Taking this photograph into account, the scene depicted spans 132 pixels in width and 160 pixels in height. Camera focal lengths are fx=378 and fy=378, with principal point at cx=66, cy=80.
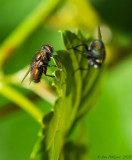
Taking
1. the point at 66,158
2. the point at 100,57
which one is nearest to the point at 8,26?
the point at 100,57

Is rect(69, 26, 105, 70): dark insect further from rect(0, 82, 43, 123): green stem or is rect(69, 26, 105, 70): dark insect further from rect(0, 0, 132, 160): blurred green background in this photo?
rect(0, 0, 132, 160): blurred green background

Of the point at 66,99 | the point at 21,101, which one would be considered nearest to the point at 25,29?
the point at 21,101

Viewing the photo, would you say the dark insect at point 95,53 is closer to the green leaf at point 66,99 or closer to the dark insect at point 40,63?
the green leaf at point 66,99

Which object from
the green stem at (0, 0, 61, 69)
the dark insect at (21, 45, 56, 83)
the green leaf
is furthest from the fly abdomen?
the green stem at (0, 0, 61, 69)

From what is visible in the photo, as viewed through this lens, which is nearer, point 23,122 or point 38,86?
point 38,86

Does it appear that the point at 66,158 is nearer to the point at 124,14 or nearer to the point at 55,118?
the point at 55,118

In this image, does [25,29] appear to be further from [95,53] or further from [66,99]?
[66,99]
